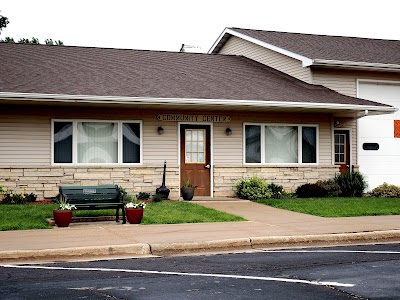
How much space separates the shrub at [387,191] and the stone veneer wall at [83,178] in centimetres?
740

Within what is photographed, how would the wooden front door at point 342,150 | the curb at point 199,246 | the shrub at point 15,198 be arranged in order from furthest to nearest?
the wooden front door at point 342,150, the shrub at point 15,198, the curb at point 199,246

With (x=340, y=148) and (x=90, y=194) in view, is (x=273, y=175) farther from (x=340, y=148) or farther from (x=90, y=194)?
(x=90, y=194)

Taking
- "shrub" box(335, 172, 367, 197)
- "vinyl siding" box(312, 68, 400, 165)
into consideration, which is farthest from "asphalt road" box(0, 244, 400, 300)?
"vinyl siding" box(312, 68, 400, 165)

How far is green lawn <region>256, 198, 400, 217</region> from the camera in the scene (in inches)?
643

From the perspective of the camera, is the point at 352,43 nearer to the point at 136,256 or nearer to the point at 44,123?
the point at 44,123

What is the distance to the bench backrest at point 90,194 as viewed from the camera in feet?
46.2

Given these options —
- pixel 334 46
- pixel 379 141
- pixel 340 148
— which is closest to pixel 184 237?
pixel 340 148

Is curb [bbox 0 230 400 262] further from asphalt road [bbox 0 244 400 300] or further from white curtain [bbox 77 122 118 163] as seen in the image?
white curtain [bbox 77 122 118 163]

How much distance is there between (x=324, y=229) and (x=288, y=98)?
26.0 ft

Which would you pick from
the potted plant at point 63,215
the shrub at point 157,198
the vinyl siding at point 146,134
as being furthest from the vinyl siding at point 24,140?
the potted plant at point 63,215

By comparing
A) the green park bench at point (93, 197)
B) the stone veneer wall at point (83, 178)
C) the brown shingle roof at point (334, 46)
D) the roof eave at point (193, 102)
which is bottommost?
the green park bench at point (93, 197)

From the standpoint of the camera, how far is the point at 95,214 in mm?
15438

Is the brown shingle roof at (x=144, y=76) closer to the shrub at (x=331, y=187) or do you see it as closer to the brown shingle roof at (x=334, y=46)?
the brown shingle roof at (x=334, y=46)

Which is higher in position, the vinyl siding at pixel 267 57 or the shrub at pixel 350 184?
the vinyl siding at pixel 267 57
